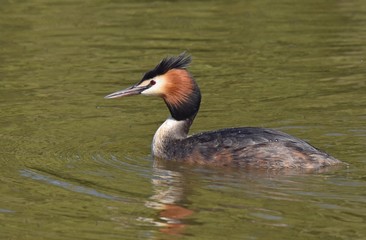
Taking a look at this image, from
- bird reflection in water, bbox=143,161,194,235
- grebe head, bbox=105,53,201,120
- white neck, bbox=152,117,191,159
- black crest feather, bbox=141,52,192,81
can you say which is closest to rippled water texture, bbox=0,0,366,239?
bird reflection in water, bbox=143,161,194,235

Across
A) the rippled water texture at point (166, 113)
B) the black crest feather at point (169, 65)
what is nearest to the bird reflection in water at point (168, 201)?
the rippled water texture at point (166, 113)

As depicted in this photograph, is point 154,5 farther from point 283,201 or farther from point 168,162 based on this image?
point 283,201

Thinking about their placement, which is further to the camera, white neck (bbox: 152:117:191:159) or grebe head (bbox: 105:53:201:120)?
grebe head (bbox: 105:53:201:120)

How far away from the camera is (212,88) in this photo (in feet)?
44.7

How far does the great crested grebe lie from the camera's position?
10141 millimetres

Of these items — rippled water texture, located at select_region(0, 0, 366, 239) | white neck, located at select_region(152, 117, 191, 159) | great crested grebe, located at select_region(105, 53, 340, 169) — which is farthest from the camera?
white neck, located at select_region(152, 117, 191, 159)

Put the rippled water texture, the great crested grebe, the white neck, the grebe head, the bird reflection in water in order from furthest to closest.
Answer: the grebe head → the white neck → the great crested grebe → the rippled water texture → the bird reflection in water

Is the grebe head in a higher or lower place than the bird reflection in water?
higher

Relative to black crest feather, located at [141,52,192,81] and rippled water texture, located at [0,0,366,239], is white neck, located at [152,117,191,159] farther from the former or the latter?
black crest feather, located at [141,52,192,81]

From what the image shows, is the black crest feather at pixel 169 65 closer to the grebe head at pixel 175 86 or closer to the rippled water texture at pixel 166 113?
the grebe head at pixel 175 86

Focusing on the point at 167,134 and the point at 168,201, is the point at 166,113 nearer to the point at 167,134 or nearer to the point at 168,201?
the point at 167,134

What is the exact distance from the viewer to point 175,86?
11.0 m

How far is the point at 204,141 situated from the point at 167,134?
1.79ft

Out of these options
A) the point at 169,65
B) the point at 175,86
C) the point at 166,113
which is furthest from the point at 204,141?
the point at 166,113
